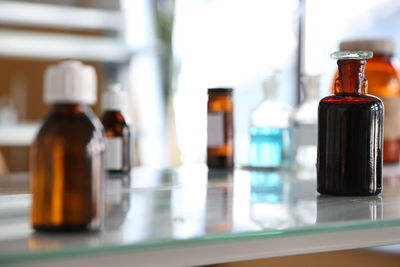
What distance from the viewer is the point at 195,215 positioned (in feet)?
2.43

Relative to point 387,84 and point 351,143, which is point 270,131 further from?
point 351,143

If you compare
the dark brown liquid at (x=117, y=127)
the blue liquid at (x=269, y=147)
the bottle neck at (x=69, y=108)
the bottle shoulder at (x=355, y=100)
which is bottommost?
the blue liquid at (x=269, y=147)

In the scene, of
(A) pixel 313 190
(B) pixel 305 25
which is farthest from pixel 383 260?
(B) pixel 305 25

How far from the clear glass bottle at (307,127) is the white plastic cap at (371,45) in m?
0.11

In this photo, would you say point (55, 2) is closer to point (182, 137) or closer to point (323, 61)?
point (182, 137)

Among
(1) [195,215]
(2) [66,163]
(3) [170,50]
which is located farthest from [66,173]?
(3) [170,50]

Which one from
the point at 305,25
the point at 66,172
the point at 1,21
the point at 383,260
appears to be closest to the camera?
the point at 66,172

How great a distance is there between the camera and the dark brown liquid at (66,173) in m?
0.62

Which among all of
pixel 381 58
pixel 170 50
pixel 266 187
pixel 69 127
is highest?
pixel 170 50

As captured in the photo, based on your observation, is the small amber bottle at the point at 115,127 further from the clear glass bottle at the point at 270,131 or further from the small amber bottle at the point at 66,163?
the small amber bottle at the point at 66,163

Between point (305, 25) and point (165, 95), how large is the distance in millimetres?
847

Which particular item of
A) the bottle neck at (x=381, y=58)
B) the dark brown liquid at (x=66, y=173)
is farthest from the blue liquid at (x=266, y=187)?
the bottle neck at (x=381, y=58)

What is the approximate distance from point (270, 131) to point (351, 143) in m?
0.65

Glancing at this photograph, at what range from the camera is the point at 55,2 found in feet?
9.80
